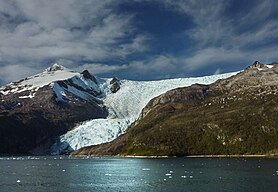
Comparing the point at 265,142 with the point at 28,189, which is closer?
the point at 28,189

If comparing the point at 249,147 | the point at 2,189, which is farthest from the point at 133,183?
the point at 249,147

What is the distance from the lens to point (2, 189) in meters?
76.0

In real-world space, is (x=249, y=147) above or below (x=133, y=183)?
above

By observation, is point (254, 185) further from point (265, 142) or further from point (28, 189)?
point (265, 142)

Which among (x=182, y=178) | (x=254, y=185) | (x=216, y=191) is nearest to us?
(x=216, y=191)

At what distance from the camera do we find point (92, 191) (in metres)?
72.4

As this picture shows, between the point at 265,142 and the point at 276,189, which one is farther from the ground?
the point at 265,142

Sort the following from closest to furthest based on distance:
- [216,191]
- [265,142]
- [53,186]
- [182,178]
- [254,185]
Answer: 1. [216,191]
2. [254,185]
3. [53,186]
4. [182,178]
5. [265,142]

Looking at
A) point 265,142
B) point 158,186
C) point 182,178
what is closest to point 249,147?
point 265,142

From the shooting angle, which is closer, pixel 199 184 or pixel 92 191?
pixel 92 191

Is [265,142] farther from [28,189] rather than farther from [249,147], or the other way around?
[28,189]

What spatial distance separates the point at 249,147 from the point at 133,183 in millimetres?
127415

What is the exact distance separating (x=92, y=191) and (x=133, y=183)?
13.1m

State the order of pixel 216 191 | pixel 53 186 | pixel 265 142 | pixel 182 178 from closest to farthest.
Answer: pixel 216 191 → pixel 53 186 → pixel 182 178 → pixel 265 142
